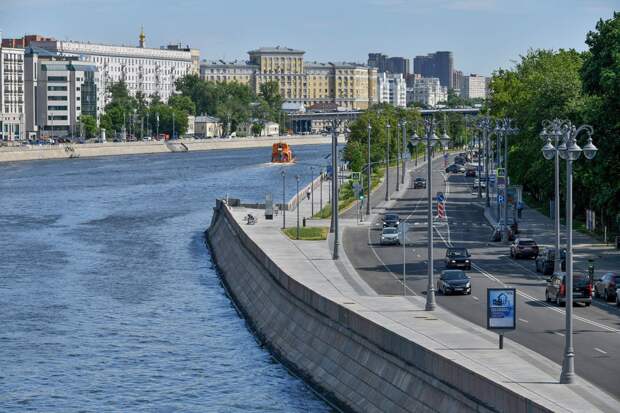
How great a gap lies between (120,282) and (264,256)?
547 inches

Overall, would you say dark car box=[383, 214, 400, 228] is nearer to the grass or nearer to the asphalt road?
the asphalt road

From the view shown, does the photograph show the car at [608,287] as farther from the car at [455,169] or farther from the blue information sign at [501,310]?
the car at [455,169]

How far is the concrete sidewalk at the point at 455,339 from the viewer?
34.8m

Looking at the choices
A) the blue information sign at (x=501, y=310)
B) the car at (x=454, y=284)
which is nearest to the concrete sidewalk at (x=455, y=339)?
the blue information sign at (x=501, y=310)

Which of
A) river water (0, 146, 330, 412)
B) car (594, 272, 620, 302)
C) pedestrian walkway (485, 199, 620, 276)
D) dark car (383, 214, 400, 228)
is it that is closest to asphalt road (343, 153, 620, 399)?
car (594, 272, 620, 302)

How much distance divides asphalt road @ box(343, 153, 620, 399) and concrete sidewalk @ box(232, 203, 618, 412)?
92 cm

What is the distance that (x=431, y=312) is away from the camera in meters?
51.3

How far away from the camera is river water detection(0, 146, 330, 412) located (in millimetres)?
49000

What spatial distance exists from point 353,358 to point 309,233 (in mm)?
41219

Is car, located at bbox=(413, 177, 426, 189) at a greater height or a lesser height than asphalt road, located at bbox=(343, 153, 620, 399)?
greater

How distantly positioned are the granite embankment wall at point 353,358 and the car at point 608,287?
11.1 meters

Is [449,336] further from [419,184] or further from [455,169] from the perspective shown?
[455,169]

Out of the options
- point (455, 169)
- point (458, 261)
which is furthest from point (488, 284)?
point (455, 169)

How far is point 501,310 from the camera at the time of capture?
41.2 meters
